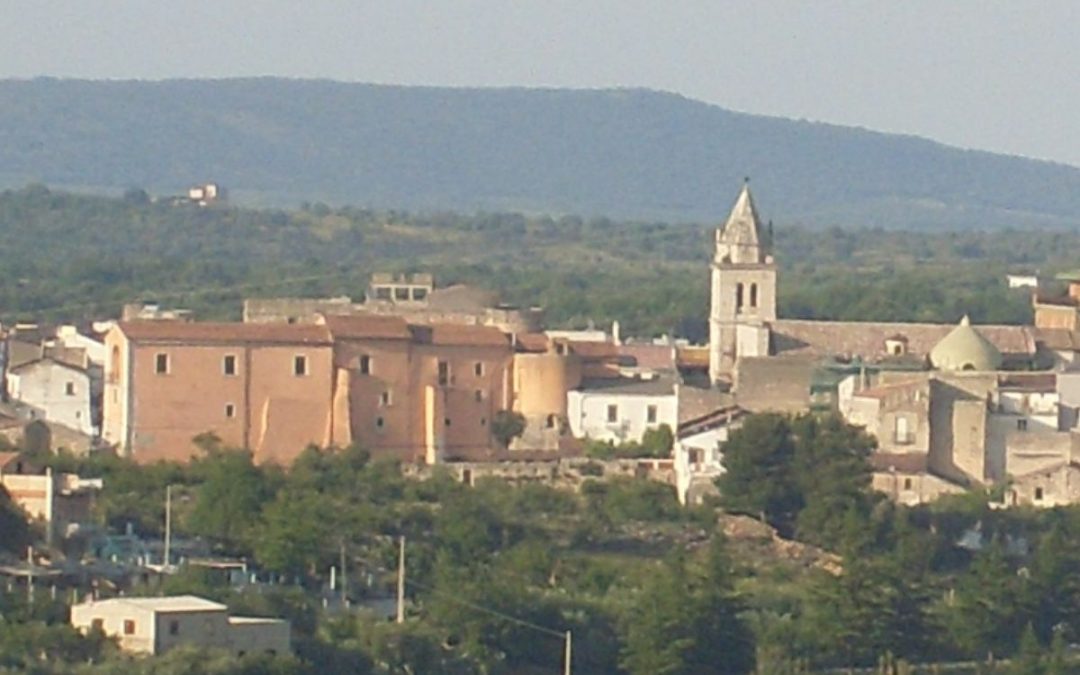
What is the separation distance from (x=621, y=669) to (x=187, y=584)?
12.6ft

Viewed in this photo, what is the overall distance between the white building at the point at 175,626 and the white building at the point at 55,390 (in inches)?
478

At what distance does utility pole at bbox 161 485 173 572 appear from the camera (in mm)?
39175

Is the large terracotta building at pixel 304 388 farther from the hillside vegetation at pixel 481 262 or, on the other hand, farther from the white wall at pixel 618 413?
the hillside vegetation at pixel 481 262

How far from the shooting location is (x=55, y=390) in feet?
159

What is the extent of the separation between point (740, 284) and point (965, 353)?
4.33 meters

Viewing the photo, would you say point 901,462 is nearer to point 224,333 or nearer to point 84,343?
point 224,333

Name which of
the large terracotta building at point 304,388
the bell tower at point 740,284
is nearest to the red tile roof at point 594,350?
the bell tower at point 740,284

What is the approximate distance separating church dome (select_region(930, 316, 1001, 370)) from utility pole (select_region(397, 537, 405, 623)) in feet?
33.5

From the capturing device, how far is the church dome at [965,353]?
4956 centimetres

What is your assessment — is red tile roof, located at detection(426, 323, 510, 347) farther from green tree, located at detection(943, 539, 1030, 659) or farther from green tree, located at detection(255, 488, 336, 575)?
green tree, located at detection(943, 539, 1030, 659)

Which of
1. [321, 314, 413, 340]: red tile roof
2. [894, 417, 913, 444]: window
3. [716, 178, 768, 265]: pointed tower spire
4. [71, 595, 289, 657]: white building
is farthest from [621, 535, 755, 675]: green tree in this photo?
[716, 178, 768, 265]: pointed tower spire

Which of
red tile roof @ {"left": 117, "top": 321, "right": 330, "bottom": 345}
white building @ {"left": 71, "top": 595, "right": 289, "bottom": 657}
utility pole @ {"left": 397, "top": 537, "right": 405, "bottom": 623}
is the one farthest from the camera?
red tile roof @ {"left": 117, "top": 321, "right": 330, "bottom": 345}

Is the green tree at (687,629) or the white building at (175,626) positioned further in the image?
the green tree at (687,629)

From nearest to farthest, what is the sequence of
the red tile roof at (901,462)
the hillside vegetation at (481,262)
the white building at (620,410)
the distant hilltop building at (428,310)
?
the red tile roof at (901,462), the white building at (620,410), the distant hilltop building at (428,310), the hillside vegetation at (481,262)
